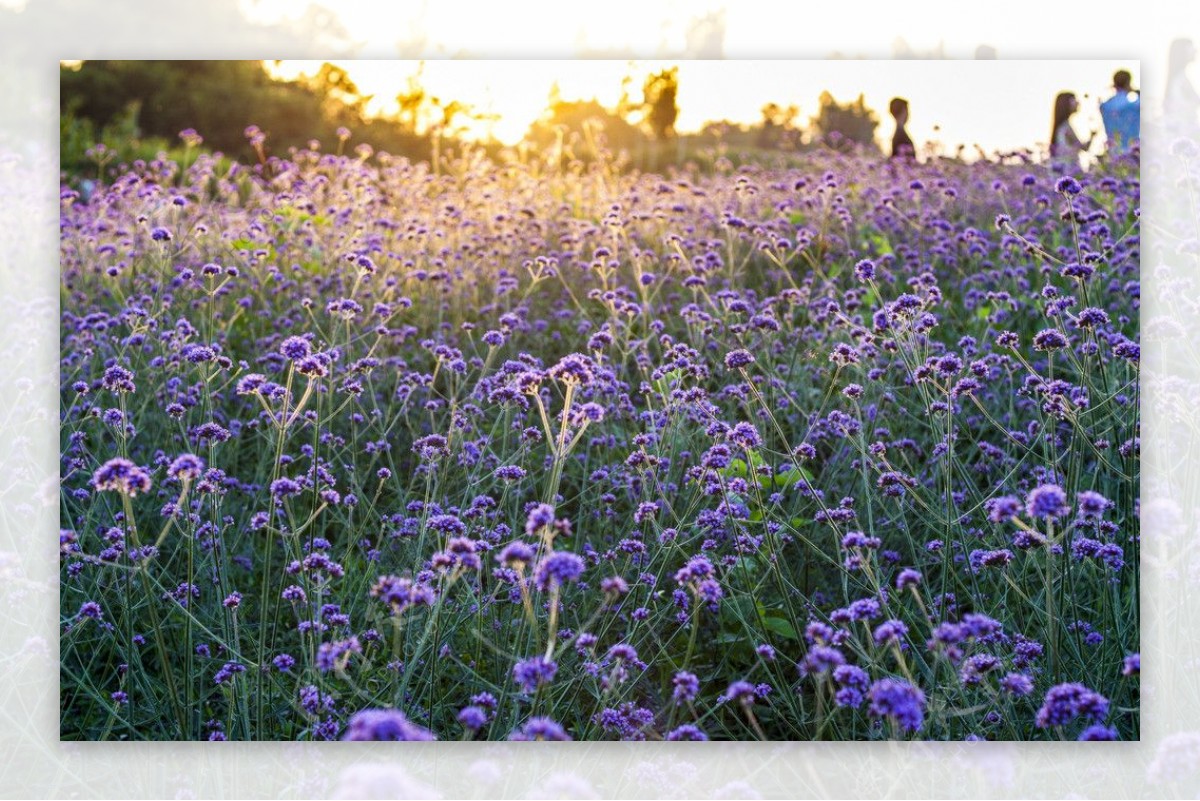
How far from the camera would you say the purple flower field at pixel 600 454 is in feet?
7.40

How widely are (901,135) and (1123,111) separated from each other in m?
0.50

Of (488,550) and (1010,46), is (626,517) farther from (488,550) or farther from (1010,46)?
(1010,46)

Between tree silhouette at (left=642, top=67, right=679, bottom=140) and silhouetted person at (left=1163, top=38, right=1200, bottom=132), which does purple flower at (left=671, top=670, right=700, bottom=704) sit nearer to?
tree silhouette at (left=642, top=67, right=679, bottom=140)

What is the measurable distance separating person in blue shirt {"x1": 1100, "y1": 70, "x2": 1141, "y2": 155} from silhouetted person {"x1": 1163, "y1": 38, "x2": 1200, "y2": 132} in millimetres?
68

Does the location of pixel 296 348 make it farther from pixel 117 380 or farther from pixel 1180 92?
pixel 1180 92

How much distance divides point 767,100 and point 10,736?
2287mm

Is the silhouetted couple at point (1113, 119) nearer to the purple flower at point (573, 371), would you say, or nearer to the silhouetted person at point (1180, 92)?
the silhouetted person at point (1180, 92)

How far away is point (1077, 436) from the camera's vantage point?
2410 mm

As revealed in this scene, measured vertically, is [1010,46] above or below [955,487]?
above

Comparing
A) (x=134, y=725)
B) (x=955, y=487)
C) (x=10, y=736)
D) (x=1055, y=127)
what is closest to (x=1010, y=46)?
(x=1055, y=127)

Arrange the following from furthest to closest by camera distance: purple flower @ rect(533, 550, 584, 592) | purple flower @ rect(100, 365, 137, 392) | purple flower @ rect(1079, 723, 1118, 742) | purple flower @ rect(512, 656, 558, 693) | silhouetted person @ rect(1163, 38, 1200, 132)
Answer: silhouetted person @ rect(1163, 38, 1200, 132) < purple flower @ rect(100, 365, 137, 392) < purple flower @ rect(1079, 723, 1118, 742) < purple flower @ rect(512, 656, 558, 693) < purple flower @ rect(533, 550, 584, 592)

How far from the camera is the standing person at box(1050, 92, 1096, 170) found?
104 inches

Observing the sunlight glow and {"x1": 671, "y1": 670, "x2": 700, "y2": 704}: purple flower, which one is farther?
the sunlight glow

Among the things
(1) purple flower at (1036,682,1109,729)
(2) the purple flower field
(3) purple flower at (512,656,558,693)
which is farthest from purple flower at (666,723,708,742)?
(1) purple flower at (1036,682,1109,729)
